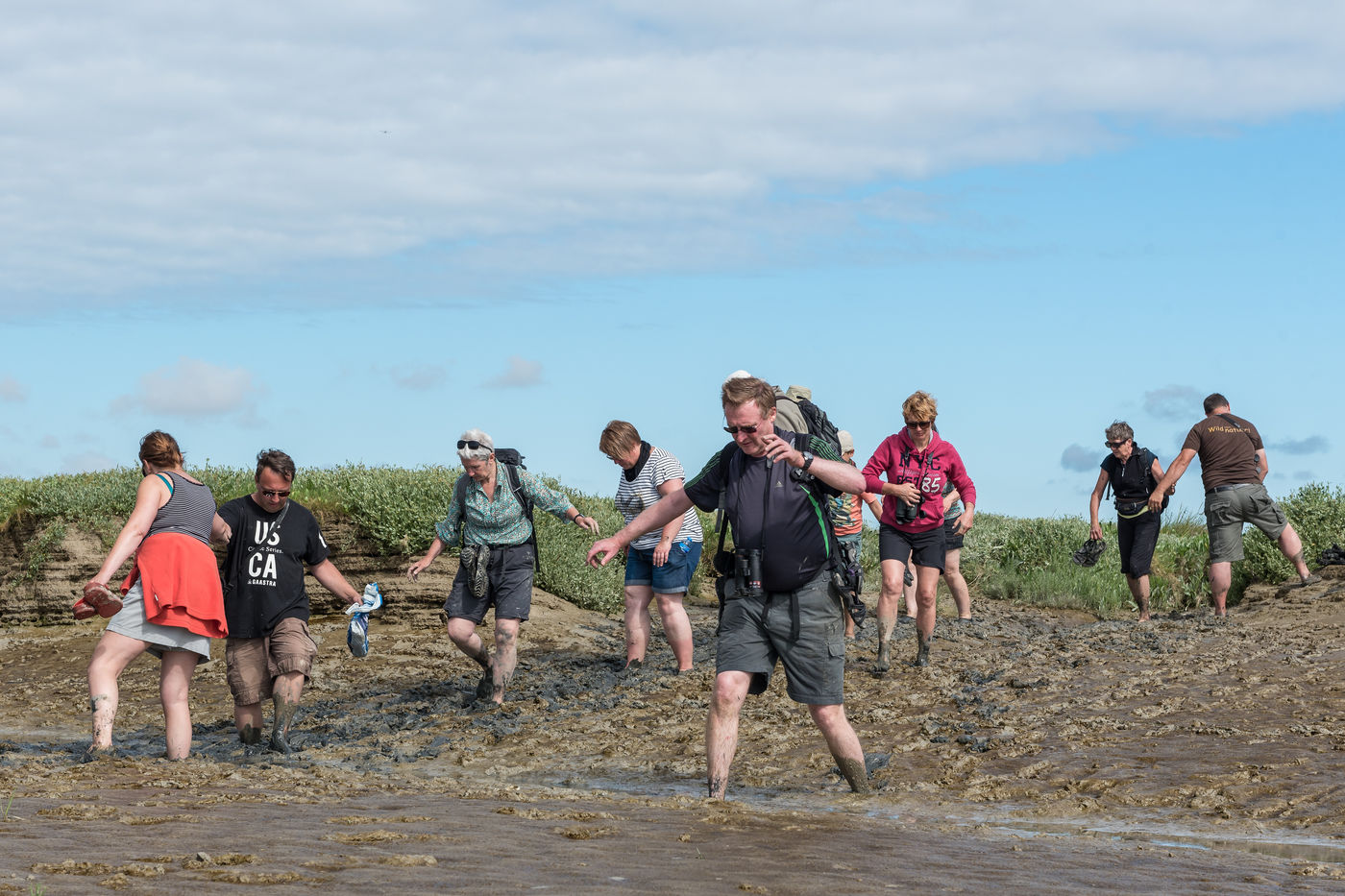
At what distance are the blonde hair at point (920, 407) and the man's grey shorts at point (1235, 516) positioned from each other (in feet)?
19.7

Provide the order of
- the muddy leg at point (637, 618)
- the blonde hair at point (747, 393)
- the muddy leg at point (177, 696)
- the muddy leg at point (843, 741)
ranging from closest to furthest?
1. the blonde hair at point (747, 393)
2. the muddy leg at point (843, 741)
3. the muddy leg at point (177, 696)
4. the muddy leg at point (637, 618)

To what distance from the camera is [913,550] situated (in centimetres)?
994

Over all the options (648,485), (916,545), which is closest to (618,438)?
(648,485)

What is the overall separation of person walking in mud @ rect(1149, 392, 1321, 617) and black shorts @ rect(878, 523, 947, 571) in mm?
5086

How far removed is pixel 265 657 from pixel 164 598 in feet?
3.53

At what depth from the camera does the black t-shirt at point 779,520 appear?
6.18 m

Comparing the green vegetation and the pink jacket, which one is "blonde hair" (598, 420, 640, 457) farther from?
the green vegetation

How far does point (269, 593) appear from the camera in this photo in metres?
8.08

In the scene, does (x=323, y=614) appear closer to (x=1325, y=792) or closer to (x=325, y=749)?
(x=325, y=749)

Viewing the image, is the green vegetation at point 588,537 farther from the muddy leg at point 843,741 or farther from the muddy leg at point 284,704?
the muddy leg at point 843,741

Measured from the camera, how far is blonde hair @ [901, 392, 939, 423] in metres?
9.60

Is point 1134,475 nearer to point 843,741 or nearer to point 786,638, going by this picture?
point 843,741

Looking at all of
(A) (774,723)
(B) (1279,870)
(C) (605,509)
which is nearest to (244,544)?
(A) (774,723)

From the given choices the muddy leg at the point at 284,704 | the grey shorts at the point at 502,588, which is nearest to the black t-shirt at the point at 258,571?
the muddy leg at the point at 284,704
